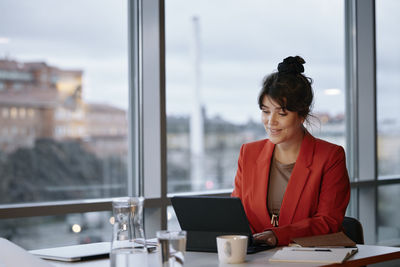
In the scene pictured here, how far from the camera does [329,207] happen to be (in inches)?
90.5

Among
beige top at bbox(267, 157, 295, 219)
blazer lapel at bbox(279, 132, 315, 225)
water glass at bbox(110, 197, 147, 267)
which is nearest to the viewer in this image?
water glass at bbox(110, 197, 147, 267)

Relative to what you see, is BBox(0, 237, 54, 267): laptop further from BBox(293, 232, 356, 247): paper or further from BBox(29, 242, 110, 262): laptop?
BBox(293, 232, 356, 247): paper

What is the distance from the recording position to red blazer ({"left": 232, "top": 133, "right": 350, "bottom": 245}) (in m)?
2.28

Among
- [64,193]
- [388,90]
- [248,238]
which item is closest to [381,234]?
[388,90]

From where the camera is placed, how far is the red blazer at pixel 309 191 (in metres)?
2.28

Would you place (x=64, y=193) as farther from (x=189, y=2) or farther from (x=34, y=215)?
(x=189, y=2)

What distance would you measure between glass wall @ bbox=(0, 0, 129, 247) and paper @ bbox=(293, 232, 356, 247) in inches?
63.4

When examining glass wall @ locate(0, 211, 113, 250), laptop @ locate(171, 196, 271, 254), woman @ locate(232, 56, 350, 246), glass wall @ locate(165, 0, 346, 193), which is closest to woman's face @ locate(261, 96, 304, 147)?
woman @ locate(232, 56, 350, 246)

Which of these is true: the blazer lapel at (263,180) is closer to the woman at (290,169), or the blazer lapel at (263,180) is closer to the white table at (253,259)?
the woman at (290,169)

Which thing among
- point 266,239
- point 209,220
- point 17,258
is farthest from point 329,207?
point 17,258

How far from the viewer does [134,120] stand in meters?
3.43

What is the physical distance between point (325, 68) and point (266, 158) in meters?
2.00

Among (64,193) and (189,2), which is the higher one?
(189,2)

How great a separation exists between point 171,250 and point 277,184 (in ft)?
3.73
